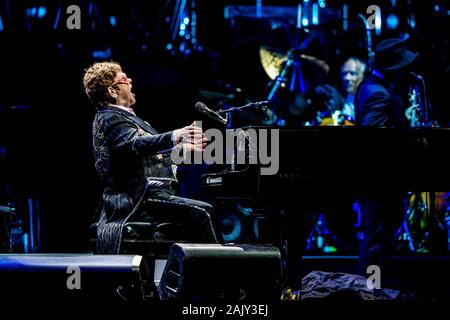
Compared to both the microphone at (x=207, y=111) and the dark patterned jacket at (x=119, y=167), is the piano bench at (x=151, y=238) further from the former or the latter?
the microphone at (x=207, y=111)

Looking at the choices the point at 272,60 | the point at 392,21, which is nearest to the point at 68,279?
the point at 272,60

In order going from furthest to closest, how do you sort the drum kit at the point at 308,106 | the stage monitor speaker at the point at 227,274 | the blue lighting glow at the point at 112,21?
the blue lighting glow at the point at 112,21 < the drum kit at the point at 308,106 < the stage monitor speaker at the point at 227,274

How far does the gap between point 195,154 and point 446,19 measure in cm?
531

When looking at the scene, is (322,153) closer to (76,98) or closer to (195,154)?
(195,154)

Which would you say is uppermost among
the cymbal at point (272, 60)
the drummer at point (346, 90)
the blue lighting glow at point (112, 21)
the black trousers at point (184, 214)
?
the blue lighting glow at point (112, 21)

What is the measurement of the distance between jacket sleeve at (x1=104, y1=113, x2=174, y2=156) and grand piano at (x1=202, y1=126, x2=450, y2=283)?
443 mm

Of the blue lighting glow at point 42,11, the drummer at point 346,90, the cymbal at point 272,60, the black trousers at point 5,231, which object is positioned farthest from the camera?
the drummer at point 346,90

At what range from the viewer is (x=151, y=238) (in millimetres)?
4117

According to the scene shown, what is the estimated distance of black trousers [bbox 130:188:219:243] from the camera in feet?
13.4

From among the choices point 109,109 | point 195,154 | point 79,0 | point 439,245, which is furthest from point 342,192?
point 79,0

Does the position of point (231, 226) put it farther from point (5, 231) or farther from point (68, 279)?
point (68, 279)

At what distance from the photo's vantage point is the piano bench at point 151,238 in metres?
4.05
